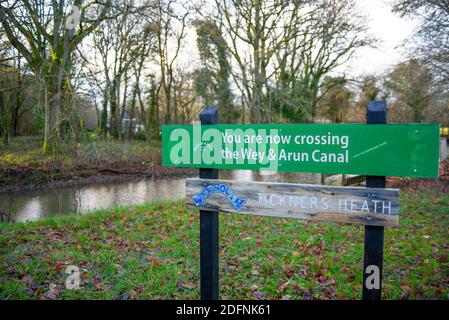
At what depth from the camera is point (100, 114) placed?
29016 mm

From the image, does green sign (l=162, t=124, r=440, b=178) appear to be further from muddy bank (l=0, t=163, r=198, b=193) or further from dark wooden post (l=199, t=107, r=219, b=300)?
muddy bank (l=0, t=163, r=198, b=193)

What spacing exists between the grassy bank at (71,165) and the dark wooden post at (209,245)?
7659 millimetres

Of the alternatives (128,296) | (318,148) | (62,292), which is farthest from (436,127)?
(62,292)

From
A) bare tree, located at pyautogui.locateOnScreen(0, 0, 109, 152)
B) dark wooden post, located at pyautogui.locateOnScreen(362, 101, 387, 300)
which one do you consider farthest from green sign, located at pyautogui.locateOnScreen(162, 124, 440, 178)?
bare tree, located at pyautogui.locateOnScreen(0, 0, 109, 152)

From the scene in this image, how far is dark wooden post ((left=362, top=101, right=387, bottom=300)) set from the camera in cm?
256

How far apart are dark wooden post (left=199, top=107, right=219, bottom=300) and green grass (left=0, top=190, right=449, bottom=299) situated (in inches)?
28.3

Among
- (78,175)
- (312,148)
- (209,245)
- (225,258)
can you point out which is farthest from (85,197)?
(312,148)

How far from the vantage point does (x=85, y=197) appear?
13.0 metres

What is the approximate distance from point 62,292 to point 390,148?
373cm

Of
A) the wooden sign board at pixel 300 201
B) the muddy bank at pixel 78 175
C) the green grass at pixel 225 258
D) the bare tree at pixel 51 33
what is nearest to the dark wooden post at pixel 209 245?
the wooden sign board at pixel 300 201

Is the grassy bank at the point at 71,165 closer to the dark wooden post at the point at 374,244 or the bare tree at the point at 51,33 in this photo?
the bare tree at the point at 51,33

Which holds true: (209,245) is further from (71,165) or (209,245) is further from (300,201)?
(71,165)

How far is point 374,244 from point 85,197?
12.2 metres
